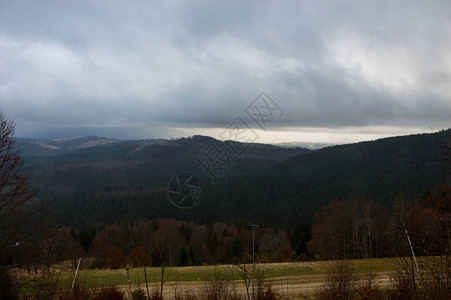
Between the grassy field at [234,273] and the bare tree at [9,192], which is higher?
the bare tree at [9,192]

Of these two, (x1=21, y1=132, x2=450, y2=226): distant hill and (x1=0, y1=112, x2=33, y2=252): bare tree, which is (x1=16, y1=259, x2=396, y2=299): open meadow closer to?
(x1=0, y1=112, x2=33, y2=252): bare tree

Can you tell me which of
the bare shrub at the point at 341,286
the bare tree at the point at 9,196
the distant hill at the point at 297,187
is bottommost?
the distant hill at the point at 297,187

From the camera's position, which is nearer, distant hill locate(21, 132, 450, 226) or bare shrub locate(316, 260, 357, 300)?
bare shrub locate(316, 260, 357, 300)

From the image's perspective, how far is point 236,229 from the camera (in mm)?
77312

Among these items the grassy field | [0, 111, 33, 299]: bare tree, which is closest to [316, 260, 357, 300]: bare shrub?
the grassy field

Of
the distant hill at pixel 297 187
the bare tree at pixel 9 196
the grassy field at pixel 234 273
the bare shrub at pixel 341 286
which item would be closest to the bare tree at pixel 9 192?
the bare tree at pixel 9 196

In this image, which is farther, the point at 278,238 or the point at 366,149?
the point at 366,149

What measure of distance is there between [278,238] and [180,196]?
107ft

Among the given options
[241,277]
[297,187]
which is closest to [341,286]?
[241,277]

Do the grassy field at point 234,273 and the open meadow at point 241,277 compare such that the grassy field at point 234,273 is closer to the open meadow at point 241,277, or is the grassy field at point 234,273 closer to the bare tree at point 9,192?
the open meadow at point 241,277

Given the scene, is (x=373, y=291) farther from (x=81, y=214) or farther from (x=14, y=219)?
(x=81, y=214)

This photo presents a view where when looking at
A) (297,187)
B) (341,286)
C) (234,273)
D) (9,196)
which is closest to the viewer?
(341,286)

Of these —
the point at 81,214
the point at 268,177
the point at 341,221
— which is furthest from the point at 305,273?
the point at 268,177

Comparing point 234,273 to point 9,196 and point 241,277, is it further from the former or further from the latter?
point 9,196
